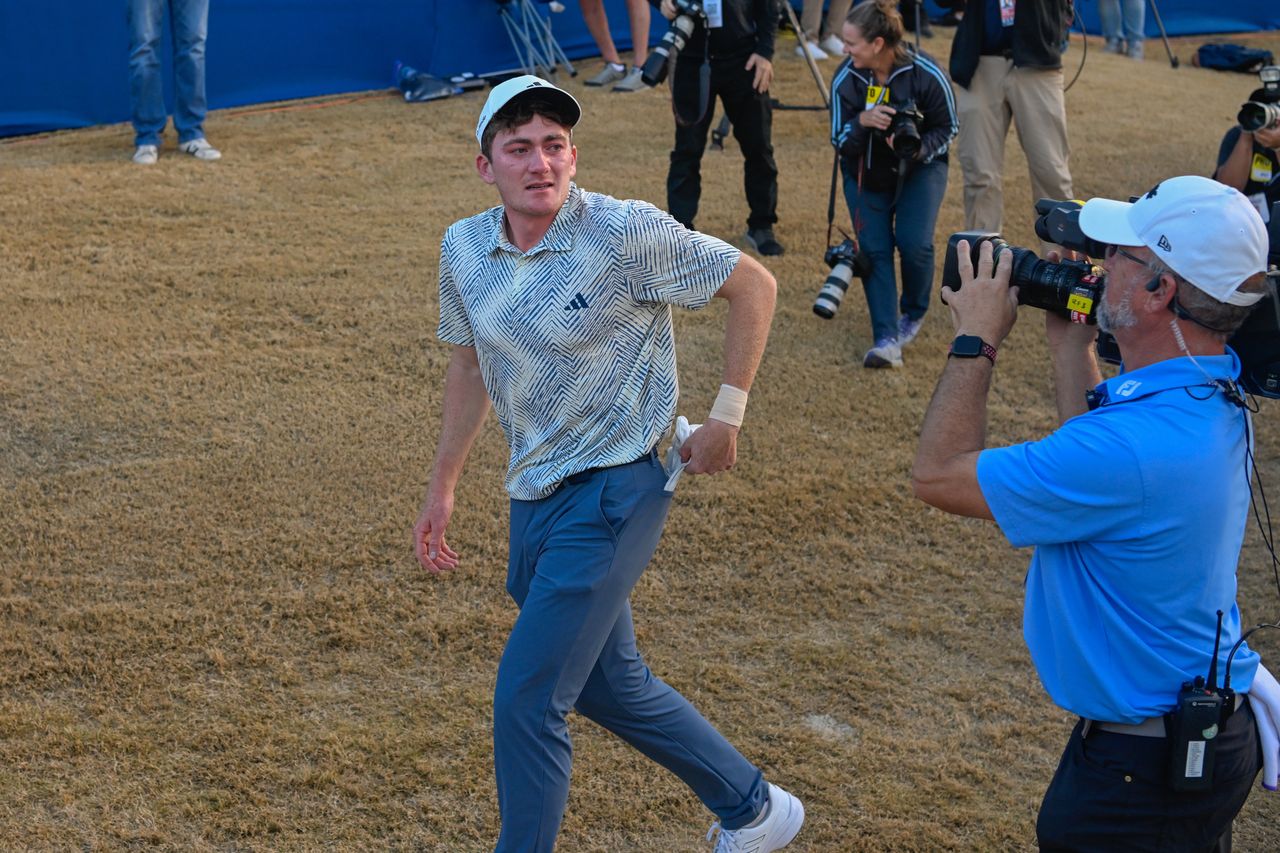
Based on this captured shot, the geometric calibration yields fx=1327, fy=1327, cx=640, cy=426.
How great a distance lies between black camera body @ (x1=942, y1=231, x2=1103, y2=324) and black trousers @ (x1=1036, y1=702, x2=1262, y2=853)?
3.01 feet

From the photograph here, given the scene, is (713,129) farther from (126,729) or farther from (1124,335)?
(1124,335)

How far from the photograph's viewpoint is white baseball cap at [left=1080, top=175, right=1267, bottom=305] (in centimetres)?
261

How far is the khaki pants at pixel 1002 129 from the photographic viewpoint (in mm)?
8156

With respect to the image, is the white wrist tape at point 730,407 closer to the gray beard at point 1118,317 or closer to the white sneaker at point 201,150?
the gray beard at point 1118,317

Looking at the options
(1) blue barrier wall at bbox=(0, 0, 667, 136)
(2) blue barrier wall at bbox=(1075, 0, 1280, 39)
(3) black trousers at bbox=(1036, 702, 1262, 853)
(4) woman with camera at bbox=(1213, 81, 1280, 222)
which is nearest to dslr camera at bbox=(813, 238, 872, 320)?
(4) woman with camera at bbox=(1213, 81, 1280, 222)

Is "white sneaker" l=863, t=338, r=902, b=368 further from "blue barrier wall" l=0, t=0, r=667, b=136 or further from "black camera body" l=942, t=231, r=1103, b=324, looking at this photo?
"blue barrier wall" l=0, t=0, r=667, b=136

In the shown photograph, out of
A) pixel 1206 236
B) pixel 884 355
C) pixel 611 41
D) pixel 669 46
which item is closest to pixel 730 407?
pixel 1206 236

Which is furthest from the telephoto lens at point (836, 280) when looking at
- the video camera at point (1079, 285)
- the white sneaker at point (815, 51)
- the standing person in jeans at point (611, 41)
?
the white sneaker at point (815, 51)

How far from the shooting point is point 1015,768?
4270mm

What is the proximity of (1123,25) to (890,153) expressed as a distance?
9.61 m

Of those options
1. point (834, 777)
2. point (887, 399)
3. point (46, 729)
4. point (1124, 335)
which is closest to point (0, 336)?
point (46, 729)

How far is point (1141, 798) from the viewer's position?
270cm

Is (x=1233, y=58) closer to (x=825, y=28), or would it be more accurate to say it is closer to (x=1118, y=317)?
(x=825, y=28)

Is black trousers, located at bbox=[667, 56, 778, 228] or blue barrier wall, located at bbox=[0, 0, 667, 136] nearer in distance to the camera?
black trousers, located at bbox=[667, 56, 778, 228]
